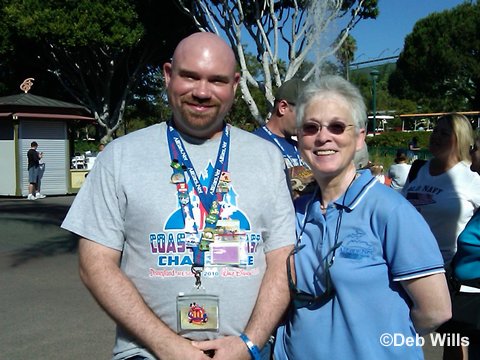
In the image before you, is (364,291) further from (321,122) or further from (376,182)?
(321,122)

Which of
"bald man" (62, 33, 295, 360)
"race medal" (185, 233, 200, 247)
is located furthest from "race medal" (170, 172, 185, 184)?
"race medal" (185, 233, 200, 247)

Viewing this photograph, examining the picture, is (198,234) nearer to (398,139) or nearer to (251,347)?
(251,347)

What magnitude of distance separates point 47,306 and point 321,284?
16.2ft

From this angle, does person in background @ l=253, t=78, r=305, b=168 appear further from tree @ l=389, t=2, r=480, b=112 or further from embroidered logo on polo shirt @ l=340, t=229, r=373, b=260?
tree @ l=389, t=2, r=480, b=112

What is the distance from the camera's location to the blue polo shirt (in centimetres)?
214

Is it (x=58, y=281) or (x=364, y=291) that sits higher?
(x=364, y=291)

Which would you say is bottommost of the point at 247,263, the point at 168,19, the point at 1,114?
the point at 247,263

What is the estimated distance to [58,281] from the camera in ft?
24.9

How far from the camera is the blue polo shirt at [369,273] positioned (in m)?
2.14

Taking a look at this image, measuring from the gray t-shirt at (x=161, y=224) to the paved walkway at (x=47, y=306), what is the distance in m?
2.99

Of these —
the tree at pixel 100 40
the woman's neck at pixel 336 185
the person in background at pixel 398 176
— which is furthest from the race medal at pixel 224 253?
the tree at pixel 100 40

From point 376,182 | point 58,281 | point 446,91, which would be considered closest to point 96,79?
point 58,281

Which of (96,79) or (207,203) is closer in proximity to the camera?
(207,203)

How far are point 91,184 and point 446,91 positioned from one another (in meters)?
51.3
